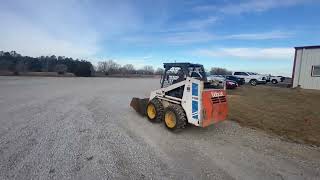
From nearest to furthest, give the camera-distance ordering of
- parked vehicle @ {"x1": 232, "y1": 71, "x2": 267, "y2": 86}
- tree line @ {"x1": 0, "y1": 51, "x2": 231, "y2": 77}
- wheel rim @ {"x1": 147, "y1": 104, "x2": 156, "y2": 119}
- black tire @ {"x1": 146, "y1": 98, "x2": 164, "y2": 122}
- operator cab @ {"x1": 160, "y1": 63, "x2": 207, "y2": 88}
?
1. operator cab @ {"x1": 160, "y1": 63, "x2": 207, "y2": 88}
2. black tire @ {"x1": 146, "y1": 98, "x2": 164, "y2": 122}
3. wheel rim @ {"x1": 147, "y1": 104, "x2": 156, "y2": 119}
4. parked vehicle @ {"x1": 232, "y1": 71, "x2": 267, "y2": 86}
5. tree line @ {"x1": 0, "y1": 51, "x2": 231, "y2": 77}

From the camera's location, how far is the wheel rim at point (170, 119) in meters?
7.97

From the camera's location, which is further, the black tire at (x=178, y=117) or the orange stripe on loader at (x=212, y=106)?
the black tire at (x=178, y=117)

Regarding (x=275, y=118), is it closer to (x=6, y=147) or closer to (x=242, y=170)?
(x=242, y=170)

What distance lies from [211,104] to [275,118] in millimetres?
4365

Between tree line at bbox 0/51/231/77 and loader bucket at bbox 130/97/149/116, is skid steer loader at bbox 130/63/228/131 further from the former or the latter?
tree line at bbox 0/51/231/77

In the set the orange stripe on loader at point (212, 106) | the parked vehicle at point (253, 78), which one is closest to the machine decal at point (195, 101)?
the orange stripe on loader at point (212, 106)

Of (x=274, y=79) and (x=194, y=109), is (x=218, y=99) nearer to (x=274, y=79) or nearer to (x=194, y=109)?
(x=194, y=109)

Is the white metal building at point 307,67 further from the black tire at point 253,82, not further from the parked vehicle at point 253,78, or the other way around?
the parked vehicle at point 253,78

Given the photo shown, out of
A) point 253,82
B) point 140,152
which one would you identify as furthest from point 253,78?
point 140,152

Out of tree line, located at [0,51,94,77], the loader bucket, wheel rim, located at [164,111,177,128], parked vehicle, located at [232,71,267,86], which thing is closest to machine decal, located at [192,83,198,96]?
wheel rim, located at [164,111,177,128]

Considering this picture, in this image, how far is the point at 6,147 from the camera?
603 cm

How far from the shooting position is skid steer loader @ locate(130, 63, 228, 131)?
299 inches

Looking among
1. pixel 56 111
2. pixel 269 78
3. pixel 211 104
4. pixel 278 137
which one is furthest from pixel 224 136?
pixel 269 78

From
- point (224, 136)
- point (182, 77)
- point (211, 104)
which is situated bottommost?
point (224, 136)
